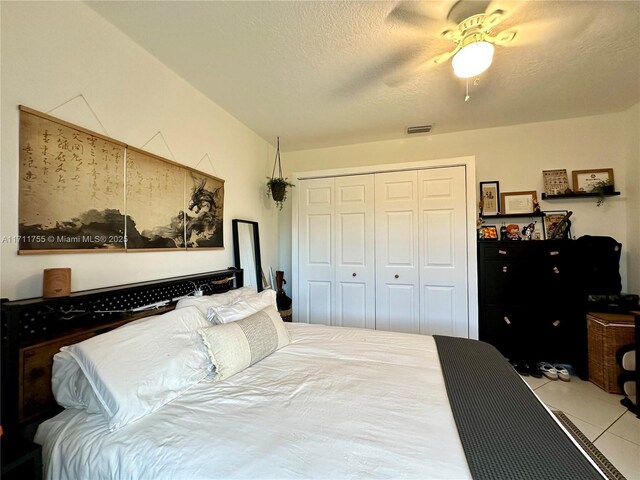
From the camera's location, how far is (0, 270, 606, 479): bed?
79 cm

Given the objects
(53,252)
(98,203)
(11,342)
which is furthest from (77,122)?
(11,342)

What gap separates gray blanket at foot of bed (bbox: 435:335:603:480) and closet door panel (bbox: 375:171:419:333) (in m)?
1.46

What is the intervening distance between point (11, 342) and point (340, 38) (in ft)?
7.44

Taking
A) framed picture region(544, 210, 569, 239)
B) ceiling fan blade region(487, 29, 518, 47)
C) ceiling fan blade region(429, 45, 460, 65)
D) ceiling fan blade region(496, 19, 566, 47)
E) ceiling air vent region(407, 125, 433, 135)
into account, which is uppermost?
ceiling air vent region(407, 125, 433, 135)

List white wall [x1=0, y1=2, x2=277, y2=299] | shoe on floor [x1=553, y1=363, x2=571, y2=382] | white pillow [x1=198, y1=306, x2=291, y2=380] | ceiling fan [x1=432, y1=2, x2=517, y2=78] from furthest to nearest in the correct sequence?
shoe on floor [x1=553, y1=363, x2=571, y2=382], ceiling fan [x1=432, y1=2, x2=517, y2=78], white pillow [x1=198, y1=306, x2=291, y2=380], white wall [x1=0, y1=2, x2=277, y2=299]

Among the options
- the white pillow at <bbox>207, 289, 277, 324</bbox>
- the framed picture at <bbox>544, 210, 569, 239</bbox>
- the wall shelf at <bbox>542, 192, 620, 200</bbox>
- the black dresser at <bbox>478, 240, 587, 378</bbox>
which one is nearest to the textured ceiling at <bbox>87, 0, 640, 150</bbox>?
the wall shelf at <bbox>542, 192, 620, 200</bbox>

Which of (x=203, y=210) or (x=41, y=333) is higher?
(x=203, y=210)

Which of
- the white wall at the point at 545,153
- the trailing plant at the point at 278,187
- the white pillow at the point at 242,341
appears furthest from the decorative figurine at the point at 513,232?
the white pillow at the point at 242,341

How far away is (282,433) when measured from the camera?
0.93 meters

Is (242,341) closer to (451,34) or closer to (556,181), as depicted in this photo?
(451,34)

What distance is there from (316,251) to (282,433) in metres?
2.40

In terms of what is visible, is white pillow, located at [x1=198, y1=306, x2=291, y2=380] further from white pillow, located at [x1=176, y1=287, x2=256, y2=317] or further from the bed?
white pillow, located at [x1=176, y1=287, x2=256, y2=317]

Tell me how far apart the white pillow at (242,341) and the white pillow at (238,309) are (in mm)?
81

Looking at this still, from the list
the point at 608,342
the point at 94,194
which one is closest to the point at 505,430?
the point at 94,194
